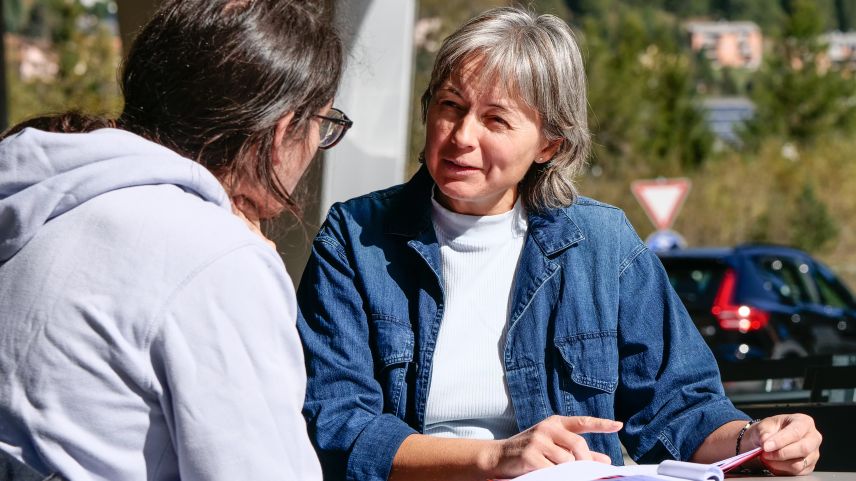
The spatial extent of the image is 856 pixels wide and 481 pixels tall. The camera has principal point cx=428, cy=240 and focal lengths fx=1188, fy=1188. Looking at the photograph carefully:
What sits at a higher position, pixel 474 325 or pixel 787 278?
pixel 474 325

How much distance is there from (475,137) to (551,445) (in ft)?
Answer: 2.33

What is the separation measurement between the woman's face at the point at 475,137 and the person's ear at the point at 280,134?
0.75 metres

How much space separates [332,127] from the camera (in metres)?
1.75

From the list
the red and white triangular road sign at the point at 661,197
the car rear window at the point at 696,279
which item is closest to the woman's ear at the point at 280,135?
the car rear window at the point at 696,279

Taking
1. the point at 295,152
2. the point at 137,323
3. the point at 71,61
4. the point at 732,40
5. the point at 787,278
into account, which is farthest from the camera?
the point at 732,40

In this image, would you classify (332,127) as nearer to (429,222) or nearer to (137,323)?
(137,323)

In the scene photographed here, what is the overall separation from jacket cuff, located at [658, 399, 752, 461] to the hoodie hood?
1.14m

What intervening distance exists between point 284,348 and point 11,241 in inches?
13.4

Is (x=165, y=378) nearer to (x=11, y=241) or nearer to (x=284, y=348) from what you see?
(x=284, y=348)

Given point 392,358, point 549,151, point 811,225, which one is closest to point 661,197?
point 549,151

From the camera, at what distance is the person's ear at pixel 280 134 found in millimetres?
1551

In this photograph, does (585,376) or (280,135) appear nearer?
(280,135)

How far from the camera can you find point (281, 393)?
137 centimetres

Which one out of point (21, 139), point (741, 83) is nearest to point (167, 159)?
point (21, 139)
